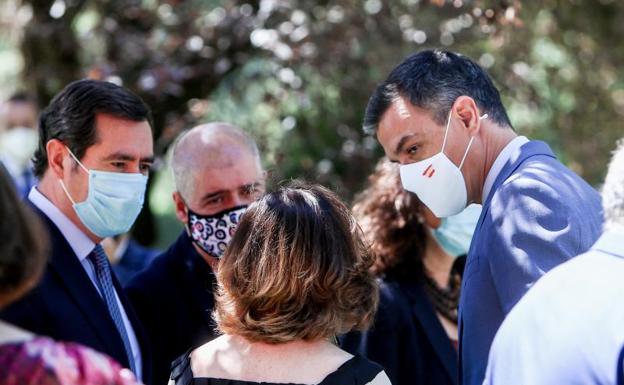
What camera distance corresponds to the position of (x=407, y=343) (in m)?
4.11

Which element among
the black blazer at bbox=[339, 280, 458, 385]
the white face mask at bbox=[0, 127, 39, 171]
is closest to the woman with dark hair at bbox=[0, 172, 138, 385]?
the black blazer at bbox=[339, 280, 458, 385]

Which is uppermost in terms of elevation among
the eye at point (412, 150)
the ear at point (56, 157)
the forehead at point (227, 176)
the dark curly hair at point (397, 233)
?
the ear at point (56, 157)

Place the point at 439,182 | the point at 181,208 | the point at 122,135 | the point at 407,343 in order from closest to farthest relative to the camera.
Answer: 1. the point at 439,182
2. the point at 122,135
3. the point at 181,208
4. the point at 407,343

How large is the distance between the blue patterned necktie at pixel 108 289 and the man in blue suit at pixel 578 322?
1.49 m

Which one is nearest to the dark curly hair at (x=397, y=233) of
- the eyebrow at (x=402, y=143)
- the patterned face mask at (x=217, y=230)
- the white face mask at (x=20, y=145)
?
the patterned face mask at (x=217, y=230)

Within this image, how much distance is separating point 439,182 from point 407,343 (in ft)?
3.93

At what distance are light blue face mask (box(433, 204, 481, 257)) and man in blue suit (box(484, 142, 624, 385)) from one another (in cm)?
193

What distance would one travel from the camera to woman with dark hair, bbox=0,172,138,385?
5.39 ft

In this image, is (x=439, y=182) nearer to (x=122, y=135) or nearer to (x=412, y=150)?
(x=412, y=150)

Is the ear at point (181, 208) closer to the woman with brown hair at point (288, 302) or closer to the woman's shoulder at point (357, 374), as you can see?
the woman with brown hair at point (288, 302)

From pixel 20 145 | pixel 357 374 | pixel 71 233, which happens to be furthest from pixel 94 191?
pixel 20 145

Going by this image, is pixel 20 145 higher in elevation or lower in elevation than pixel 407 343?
lower

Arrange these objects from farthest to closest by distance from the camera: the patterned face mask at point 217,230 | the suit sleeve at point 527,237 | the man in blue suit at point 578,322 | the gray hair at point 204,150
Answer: the gray hair at point 204,150 < the patterned face mask at point 217,230 < the suit sleeve at point 527,237 < the man in blue suit at point 578,322

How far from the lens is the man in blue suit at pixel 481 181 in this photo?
270 centimetres
